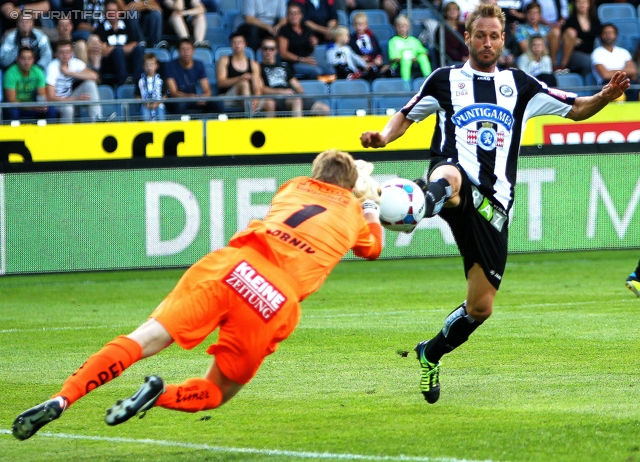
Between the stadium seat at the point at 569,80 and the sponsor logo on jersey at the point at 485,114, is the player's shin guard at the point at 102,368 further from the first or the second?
the stadium seat at the point at 569,80

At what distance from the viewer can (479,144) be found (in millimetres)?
7285

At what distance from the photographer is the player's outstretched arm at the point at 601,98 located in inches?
284

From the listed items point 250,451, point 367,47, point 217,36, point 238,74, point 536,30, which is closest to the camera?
point 250,451

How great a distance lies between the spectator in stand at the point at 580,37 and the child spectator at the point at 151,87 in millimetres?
6942

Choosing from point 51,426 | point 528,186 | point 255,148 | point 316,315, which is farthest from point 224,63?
point 51,426

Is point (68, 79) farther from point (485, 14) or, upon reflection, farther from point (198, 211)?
point (485, 14)

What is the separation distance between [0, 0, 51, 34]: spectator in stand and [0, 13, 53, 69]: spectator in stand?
22cm

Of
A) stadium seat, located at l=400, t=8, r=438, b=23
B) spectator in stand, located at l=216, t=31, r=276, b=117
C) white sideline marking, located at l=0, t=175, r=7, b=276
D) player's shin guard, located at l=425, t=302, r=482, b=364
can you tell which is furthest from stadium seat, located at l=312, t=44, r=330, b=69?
player's shin guard, located at l=425, t=302, r=482, b=364

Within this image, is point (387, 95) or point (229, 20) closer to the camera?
point (387, 95)

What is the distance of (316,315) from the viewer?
11.7m

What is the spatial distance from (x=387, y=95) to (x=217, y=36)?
359 cm

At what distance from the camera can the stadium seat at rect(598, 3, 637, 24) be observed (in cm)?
2116

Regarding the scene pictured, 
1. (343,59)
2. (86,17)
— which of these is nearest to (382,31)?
(343,59)

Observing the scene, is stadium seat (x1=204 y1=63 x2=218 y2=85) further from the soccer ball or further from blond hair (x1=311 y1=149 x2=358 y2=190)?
blond hair (x1=311 y1=149 x2=358 y2=190)
